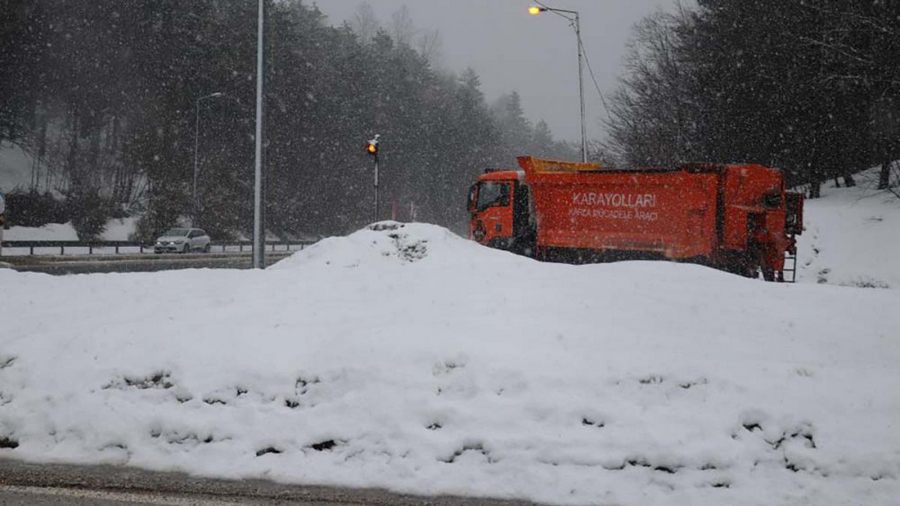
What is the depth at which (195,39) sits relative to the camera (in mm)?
52594

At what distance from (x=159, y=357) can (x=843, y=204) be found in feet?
79.2

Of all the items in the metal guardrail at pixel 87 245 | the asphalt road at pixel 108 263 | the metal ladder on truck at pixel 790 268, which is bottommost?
the asphalt road at pixel 108 263

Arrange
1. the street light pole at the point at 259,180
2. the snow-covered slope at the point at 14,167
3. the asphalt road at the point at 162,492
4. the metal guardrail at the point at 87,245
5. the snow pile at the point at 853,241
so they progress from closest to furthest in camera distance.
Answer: the asphalt road at the point at 162,492 → the street light pole at the point at 259,180 → the snow pile at the point at 853,241 → the metal guardrail at the point at 87,245 → the snow-covered slope at the point at 14,167

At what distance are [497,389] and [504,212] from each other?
490 inches

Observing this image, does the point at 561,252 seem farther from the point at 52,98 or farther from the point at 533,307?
the point at 52,98

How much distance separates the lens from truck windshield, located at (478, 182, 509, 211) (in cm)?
1802

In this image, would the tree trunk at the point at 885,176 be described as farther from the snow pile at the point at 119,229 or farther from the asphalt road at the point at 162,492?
the snow pile at the point at 119,229

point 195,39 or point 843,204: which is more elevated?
point 195,39

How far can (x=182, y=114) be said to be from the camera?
53.1 metres

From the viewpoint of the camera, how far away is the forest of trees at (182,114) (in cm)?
4572

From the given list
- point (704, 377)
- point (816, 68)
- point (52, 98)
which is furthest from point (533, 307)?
point (52, 98)

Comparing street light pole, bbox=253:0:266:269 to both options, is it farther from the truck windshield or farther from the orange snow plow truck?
the orange snow plow truck

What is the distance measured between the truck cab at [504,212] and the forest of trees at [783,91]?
12007 millimetres

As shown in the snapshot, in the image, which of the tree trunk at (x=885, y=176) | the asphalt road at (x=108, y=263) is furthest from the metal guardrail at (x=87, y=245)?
the tree trunk at (x=885, y=176)
